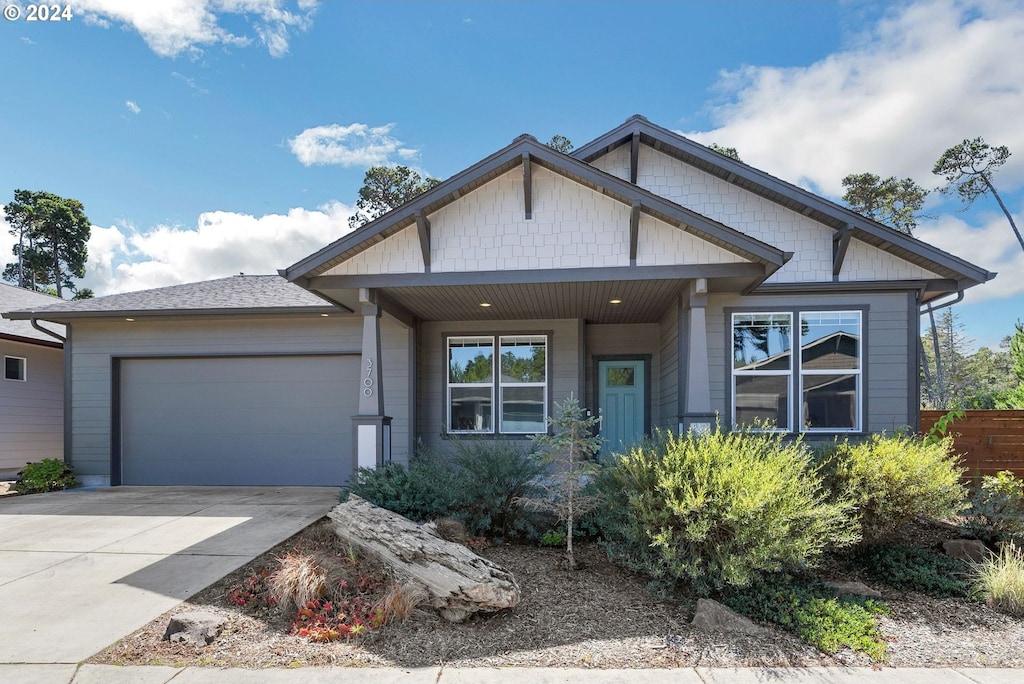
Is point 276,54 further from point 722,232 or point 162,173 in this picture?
point 722,232

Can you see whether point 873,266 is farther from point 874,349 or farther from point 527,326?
point 527,326

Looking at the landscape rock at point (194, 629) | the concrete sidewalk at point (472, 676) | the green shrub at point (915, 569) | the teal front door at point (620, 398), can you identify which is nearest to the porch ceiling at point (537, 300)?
the teal front door at point (620, 398)

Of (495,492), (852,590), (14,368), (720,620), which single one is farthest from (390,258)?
(14,368)

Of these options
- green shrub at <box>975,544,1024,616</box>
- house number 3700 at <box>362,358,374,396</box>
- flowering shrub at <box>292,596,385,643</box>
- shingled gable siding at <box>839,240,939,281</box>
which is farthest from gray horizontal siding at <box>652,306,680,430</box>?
flowering shrub at <box>292,596,385,643</box>

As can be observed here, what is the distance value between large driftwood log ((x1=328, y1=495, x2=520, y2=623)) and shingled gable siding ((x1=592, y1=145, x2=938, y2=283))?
231 inches

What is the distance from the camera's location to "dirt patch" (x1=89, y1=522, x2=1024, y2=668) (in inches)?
147

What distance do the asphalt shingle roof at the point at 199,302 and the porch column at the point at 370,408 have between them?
6.20ft

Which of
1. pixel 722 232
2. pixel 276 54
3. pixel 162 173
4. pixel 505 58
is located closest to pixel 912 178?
pixel 505 58

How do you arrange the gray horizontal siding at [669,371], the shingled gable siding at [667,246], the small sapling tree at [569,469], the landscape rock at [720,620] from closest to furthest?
the landscape rock at [720,620]
the small sapling tree at [569,469]
the shingled gable siding at [667,246]
the gray horizontal siding at [669,371]

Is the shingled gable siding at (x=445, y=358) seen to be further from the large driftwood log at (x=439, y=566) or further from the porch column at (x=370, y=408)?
the large driftwood log at (x=439, y=566)

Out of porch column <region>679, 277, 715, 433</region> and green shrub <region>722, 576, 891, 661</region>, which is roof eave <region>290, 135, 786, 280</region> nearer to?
porch column <region>679, 277, 715, 433</region>

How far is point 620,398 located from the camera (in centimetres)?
1019

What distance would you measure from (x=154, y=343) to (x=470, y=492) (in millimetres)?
7193

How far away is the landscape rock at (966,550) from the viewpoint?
576cm
